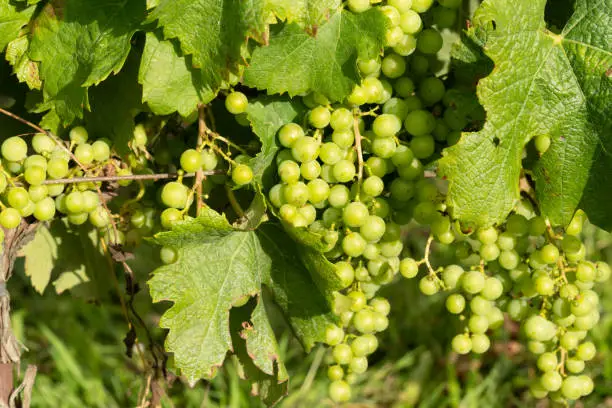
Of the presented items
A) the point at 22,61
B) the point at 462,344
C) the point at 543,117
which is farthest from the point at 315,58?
the point at 462,344

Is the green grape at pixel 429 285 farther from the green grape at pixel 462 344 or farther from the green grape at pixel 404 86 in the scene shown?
the green grape at pixel 404 86

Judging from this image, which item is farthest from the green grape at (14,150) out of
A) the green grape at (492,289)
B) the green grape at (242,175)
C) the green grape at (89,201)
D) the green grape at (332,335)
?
the green grape at (492,289)

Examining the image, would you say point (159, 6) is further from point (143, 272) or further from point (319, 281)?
point (143, 272)

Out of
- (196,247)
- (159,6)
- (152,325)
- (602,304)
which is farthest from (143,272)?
(602,304)

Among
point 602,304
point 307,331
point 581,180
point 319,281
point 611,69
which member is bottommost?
point 602,304

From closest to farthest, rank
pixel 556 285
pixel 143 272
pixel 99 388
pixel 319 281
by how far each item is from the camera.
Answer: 1. pixel 319 281
2. pixel 556 285
3. pixel 143 272
4. pixel 99 388

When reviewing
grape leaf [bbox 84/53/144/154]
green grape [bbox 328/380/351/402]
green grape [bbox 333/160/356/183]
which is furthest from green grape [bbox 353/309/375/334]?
grape leaf [bbox 84/53/144/154]

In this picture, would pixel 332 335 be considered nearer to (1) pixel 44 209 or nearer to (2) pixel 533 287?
(2) pixel 533 287
